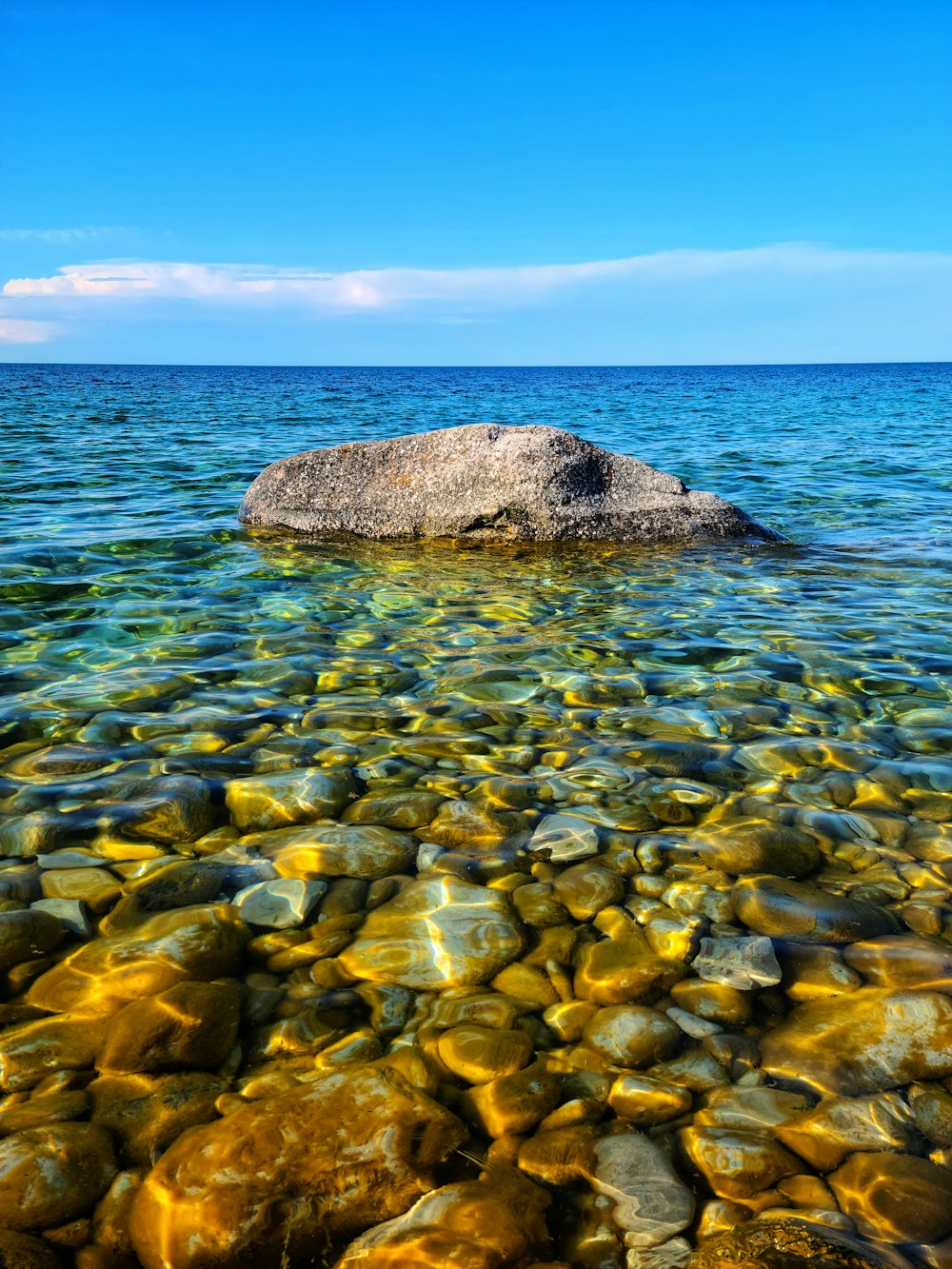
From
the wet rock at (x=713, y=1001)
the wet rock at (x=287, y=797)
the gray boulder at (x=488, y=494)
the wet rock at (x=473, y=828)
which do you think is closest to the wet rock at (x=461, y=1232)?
the wet rock at (x=713, y=1001)

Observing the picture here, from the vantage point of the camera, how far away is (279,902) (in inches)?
98.8

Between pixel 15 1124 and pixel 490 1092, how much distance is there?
1.00m

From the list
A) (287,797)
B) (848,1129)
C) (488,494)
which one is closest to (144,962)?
(287,797)

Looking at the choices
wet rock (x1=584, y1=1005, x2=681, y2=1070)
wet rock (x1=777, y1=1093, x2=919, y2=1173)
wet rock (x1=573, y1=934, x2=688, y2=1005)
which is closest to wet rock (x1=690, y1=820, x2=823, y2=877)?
wet rock (x1=573, y1=934, x2=688, y2=1005)

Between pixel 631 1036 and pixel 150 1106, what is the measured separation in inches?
43.3

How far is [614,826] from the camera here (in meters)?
2.91

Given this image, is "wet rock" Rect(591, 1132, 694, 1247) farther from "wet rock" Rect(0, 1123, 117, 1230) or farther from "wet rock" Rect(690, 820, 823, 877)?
"wet rock" Rect(690, 820, 823, 877)

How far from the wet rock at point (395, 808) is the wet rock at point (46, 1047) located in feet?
3.57

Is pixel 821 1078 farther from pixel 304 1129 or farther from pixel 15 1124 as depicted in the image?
pixel 15 1124

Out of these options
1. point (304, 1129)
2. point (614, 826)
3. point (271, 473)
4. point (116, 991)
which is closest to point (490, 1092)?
point (304, 1129)

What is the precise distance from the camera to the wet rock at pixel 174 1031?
1.93 meters

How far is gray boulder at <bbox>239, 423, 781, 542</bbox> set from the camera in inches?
310

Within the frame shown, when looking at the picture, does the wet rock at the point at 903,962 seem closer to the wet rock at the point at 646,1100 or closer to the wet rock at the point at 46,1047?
the wet rock at the point at 646,1100

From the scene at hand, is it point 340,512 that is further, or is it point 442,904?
point 340,512
